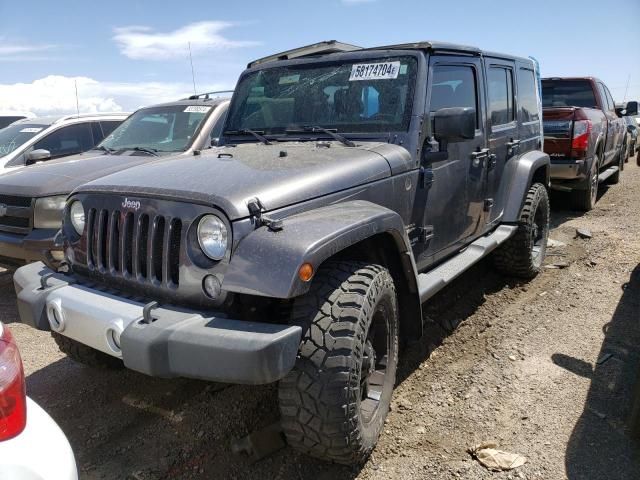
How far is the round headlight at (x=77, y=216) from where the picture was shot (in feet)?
9.27

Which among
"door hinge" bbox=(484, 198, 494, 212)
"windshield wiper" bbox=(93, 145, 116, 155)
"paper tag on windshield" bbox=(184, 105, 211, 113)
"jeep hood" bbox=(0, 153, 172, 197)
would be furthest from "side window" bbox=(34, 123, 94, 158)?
"door hinge" bbox=(484, 198, 494, 212)

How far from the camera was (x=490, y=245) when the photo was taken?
4.09 metres

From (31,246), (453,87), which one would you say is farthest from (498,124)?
(31,246)

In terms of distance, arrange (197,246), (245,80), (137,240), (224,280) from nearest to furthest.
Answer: (224,280) < (197,246) < (137,240) < (245,80)

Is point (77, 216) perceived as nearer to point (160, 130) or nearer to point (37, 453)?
point (37, 453)

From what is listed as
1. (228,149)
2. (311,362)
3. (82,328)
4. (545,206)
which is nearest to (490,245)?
(545,206)

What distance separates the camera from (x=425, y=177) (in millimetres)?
3230

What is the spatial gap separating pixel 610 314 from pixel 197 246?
3460mm

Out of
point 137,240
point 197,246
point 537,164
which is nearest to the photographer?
point 197,246

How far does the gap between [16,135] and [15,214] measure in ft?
9.75

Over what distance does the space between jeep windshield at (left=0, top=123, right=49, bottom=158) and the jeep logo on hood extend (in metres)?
5.28

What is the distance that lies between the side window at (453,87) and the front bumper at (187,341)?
6.61ft

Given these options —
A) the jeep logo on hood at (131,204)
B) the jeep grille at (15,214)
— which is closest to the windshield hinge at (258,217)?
the jeep logo on hood at (131,204)

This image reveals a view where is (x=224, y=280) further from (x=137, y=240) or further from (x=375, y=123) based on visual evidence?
(x=375, y=123)
